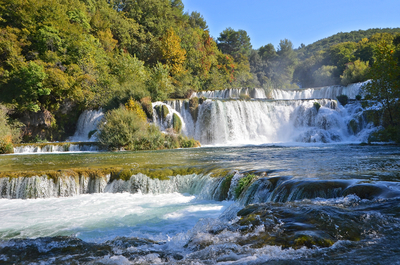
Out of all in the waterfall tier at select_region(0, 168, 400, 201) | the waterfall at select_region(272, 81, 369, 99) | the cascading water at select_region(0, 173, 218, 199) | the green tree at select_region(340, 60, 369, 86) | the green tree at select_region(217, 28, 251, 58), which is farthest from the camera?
the green tree at select_region(217, 28, 251, 58)

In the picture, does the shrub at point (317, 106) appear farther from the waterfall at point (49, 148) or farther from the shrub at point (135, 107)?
the waterfall at point (49, 148)

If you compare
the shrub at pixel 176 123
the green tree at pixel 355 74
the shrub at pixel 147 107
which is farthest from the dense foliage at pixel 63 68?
the green tree at pixel 355 74

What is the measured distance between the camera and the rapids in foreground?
3.36m

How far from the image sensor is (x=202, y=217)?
6086mm

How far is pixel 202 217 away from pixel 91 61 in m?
24.9

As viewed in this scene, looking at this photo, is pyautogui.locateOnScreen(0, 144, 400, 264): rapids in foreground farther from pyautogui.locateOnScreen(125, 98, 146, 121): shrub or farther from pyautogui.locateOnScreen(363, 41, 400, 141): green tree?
pyautogui.locateOnScreen(125, 98, 146, 121): shrub

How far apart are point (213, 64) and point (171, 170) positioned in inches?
1553

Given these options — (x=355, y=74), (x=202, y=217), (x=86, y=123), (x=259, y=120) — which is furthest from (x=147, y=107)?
(x=355, y=74)

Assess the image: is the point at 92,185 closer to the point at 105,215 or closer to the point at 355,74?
the point at 105,215

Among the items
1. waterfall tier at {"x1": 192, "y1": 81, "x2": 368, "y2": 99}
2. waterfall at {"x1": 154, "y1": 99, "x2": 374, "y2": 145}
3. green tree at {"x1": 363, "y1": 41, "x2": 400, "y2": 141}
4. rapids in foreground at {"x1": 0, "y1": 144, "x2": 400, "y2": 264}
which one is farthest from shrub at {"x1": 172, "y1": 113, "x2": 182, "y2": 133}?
green tree at {"x1": 363, "y1": 41, "x2": 400, "y2": 141}

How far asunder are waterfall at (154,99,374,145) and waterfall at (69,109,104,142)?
5943mm

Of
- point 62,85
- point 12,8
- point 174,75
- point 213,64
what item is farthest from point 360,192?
point 213,64

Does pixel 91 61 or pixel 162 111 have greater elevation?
pixel 91 61

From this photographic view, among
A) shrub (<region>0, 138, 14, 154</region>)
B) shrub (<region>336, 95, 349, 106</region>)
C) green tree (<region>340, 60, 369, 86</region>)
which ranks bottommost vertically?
shrub (<region>0, 138, 14, 154</region>)
